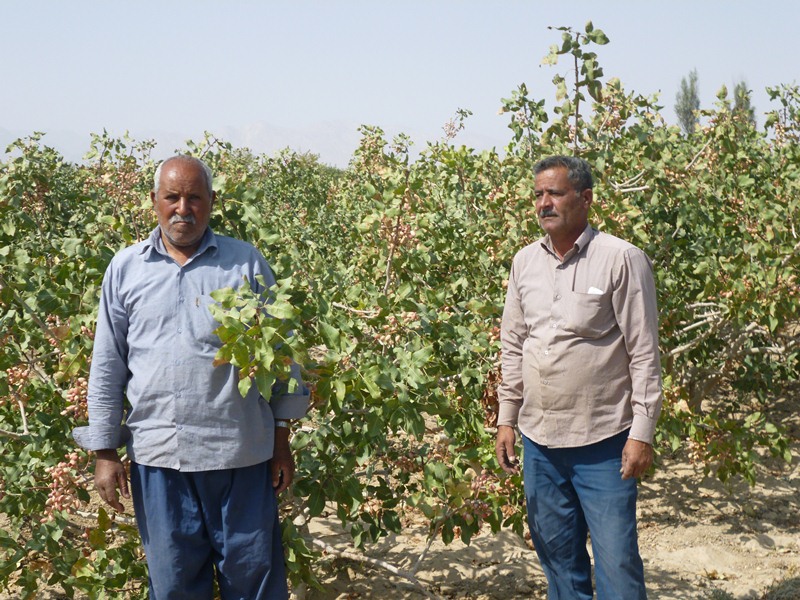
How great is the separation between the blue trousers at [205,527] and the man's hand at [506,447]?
831 millimetres

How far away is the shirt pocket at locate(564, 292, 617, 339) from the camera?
2.81 meters

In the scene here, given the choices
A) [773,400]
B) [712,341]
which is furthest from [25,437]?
[773,400]

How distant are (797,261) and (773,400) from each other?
3277 mm

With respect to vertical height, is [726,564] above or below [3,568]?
below

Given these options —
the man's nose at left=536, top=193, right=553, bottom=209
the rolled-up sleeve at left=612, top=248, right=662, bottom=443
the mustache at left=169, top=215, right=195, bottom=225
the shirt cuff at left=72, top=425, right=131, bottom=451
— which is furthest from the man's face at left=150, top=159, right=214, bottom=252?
the rolled-up sleeve at left=612, top=248, right=662, bottom=443

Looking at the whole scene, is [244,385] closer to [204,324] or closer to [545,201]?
[204,324]

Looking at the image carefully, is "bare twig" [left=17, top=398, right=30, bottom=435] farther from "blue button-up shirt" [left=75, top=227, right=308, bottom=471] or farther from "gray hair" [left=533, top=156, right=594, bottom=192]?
"gray hair" [left=533, top=156, right=594, bottom=192]

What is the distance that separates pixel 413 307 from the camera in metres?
3.45

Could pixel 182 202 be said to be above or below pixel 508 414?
above

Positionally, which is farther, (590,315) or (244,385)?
(590,315)

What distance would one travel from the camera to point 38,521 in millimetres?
3428

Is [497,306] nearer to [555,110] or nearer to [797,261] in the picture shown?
[555,110]

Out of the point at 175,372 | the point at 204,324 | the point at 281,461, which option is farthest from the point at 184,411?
the point at 281,461

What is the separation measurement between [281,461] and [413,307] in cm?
89
